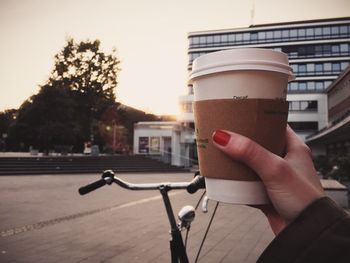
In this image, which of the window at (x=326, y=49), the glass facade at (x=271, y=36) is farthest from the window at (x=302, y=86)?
the glass facade at (x=271, y=36)

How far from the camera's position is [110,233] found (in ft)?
20.7

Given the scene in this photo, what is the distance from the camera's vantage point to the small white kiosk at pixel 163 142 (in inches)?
1303

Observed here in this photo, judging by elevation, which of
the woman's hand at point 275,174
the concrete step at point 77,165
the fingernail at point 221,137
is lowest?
the concrete step at point 77,165

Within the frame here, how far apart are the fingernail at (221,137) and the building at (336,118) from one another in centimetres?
3235

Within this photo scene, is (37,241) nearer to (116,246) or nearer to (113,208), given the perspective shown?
(116,246)

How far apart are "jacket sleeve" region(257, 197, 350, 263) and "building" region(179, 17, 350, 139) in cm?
5177

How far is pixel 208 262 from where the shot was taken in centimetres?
470

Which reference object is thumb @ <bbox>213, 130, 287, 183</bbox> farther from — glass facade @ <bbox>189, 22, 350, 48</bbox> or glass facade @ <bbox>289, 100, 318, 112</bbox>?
glass facade @ <bbox>189, 22, 350, 48</bbox>

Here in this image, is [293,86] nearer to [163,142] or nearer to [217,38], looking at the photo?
[217,38]

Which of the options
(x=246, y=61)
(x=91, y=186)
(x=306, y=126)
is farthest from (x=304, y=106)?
(x=246, y=61)

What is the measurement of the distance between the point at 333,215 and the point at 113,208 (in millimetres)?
8861

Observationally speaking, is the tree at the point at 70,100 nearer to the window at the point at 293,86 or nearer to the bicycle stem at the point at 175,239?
the window at the point at 293,86

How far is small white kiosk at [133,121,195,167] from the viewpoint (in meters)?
33.1

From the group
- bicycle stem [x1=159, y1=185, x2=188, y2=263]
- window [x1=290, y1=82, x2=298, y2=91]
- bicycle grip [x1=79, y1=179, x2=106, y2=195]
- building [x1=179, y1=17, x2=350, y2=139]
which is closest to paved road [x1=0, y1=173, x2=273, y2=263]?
bicycle stem [x1=159, y1=185, x2=188, y2=263]
